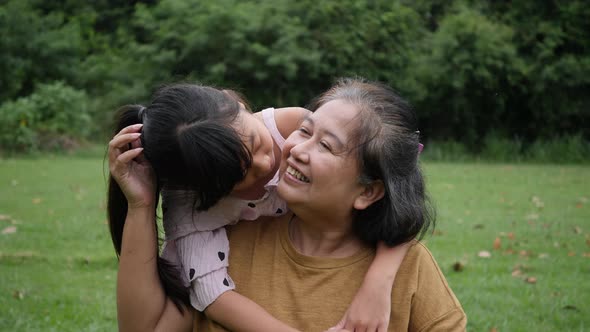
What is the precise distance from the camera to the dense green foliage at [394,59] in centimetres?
1548

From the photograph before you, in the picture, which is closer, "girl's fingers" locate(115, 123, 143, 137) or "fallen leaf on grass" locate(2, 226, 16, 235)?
"girl's fingers" locate(115, 123, 143, 137)

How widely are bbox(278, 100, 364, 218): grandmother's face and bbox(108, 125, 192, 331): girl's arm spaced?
45 centimetres

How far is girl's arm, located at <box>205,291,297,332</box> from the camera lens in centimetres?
221

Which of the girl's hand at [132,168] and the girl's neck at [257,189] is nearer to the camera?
the girl's hand at [132,168]

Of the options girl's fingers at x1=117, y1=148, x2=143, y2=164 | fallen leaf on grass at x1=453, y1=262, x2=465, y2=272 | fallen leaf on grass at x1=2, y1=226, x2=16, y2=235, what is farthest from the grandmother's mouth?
fallen leaf on grass at x1=2, y1=226, x2=16, y2=235

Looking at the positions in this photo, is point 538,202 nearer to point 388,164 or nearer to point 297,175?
point 388,164

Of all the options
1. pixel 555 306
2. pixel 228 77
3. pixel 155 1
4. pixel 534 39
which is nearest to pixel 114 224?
pixel 555 306

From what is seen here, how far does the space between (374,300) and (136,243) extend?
76cm

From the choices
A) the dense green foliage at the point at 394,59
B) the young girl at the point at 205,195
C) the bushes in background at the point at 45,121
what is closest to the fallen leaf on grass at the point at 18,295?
the young girl at the point at 205,195

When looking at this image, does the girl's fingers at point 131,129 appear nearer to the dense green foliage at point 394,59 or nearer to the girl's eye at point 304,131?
the girl's eye at point 304,131

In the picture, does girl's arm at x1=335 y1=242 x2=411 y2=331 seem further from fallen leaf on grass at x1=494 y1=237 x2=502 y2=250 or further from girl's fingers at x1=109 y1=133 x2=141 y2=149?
fallen leaf on grass at x1=494 y1=237 x2=502 y2=250

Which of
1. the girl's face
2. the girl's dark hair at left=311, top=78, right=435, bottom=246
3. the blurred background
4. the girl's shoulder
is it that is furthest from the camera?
the blurred background

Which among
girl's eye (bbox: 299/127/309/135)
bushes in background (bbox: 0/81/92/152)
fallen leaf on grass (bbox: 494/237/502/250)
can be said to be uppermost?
girl's eye (bbox: 299/127/309/135)

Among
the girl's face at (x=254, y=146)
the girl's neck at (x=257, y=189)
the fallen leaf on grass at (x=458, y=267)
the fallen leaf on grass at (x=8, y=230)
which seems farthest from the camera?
the fallen leaf on grass at (x=8, y=230)
